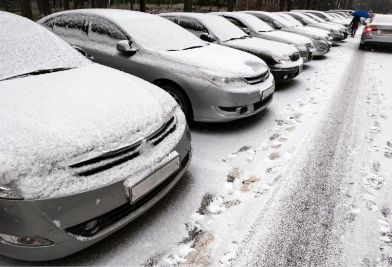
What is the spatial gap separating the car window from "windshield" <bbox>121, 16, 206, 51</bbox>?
0.42ft

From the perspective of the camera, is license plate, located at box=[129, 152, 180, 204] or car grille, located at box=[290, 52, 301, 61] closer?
license plate, located at box=[129, 152, 180, 204]

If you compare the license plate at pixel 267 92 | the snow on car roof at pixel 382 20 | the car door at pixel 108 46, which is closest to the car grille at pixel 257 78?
the license plate at pixel 267 92

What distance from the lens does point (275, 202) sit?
8.35 ft

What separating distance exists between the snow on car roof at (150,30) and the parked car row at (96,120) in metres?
0.02

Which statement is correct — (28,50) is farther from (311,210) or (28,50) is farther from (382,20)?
(382,20)

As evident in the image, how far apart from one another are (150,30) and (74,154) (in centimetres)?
294

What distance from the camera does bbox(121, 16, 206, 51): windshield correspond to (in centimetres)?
391

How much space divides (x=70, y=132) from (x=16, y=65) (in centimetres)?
123

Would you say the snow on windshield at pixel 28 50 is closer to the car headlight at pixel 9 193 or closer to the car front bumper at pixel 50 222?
the car headlight at pixel 9 193

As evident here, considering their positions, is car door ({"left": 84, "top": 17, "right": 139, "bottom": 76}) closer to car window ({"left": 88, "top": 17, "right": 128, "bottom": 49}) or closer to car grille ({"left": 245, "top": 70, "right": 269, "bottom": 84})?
car window ({"left": 88, "top": 17, "right": 128, "bottom": 49})

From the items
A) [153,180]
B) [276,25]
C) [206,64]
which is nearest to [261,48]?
[206,64]

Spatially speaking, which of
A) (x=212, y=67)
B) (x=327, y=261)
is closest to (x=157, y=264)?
(x=327, y=261)

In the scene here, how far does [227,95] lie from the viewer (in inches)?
138

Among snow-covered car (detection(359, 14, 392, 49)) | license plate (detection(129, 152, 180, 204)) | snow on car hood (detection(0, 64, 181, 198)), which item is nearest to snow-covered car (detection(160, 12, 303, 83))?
snow on car hood (detection(0, 64, 181, 198))
